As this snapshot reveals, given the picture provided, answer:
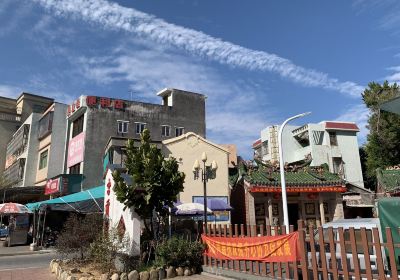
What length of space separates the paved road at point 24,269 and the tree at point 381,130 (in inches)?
1115

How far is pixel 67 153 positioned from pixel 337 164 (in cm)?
2853

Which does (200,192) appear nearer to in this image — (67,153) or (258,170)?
(258,170)

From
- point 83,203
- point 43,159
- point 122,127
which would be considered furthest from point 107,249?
point 43,159

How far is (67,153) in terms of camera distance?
36094mm

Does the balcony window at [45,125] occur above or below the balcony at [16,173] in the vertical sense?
above

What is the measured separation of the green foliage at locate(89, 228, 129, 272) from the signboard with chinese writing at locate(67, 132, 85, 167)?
20.4 meters

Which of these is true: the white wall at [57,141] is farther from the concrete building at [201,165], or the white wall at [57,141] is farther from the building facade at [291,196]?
the building facade at [291,196]

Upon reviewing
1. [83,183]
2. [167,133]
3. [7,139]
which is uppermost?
[7,139]

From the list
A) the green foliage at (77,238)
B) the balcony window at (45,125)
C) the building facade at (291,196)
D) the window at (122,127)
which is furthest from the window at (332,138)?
the green foliage at (77,238)

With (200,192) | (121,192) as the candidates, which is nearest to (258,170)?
(200,192)

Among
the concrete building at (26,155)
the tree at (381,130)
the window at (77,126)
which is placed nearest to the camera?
the tree at (381,130)

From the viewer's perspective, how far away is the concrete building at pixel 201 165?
2431 cm

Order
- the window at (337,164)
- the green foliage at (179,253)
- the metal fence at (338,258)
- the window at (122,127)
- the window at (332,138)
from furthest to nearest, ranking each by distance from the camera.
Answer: the window at (332,138) → the window at (337,164) → the window at (122,127) → the green foliage at (179,253) → the metal fence at (338,258)

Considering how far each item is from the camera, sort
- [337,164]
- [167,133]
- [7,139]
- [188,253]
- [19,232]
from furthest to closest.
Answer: [7,139] → [337,164] → [167,133] → [19,232] → [188,253]
